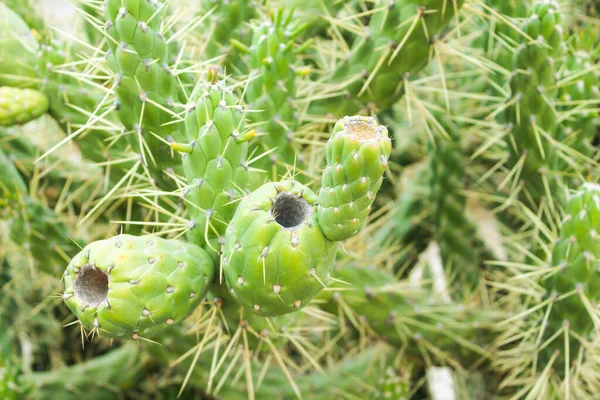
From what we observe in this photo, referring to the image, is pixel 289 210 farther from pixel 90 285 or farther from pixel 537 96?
pixel 537 96

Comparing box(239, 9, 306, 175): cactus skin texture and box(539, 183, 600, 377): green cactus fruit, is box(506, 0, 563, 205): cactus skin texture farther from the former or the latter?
box(239, 9, 306, 175): cactus skin texture

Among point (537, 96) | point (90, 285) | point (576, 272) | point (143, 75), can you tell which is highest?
point (143, 75)

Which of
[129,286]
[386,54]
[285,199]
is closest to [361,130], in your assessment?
[285,199]

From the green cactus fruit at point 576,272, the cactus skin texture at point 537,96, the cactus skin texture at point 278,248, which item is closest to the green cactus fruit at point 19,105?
the cactus skin texture at point 278,248

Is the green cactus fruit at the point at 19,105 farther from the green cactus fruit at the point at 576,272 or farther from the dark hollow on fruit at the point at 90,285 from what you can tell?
the green cactus fruit at the point at 576,272

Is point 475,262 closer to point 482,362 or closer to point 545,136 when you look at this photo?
point 482,362

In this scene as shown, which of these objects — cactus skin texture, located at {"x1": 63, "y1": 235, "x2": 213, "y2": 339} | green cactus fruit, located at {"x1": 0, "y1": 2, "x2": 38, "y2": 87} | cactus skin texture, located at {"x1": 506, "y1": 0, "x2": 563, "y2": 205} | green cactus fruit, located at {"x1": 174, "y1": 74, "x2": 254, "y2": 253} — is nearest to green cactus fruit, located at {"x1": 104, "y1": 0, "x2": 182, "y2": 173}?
green cactus fruit, located at {"x1": 174, "y1": 74, "x2": 254, "y2": 253}

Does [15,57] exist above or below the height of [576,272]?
above

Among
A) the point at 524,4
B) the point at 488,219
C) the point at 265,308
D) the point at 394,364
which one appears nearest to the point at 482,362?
the point at 394,364
